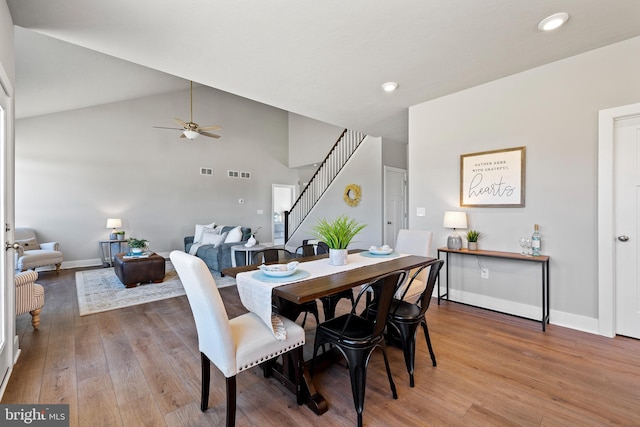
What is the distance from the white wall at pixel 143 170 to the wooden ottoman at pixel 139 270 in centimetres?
223

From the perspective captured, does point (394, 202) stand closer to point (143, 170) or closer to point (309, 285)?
point (309, 285)

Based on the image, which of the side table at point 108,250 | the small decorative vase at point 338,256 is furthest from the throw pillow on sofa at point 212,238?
the small decorative vase at point 338,256

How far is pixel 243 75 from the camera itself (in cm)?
320

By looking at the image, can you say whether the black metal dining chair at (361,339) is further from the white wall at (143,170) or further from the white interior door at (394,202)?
the white wall at (143,170)

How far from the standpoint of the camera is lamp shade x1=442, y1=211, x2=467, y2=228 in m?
3.51

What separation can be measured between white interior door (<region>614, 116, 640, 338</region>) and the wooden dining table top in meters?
1.98

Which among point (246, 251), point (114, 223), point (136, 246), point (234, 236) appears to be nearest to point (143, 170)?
point (114, 223)

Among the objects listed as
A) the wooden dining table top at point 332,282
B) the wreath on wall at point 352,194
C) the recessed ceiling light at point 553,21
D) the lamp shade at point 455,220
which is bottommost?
the wooden dining table top at point 332,282

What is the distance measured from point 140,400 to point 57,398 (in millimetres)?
562

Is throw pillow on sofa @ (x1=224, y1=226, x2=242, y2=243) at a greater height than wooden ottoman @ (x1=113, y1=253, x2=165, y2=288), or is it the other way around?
throw pillow on sofa @ (x1=224, y1=226, x2=242, y2=243)

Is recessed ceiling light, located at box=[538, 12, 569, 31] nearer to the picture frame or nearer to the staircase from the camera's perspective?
the picture frame

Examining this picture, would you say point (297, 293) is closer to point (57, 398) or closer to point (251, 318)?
point (251, 318)

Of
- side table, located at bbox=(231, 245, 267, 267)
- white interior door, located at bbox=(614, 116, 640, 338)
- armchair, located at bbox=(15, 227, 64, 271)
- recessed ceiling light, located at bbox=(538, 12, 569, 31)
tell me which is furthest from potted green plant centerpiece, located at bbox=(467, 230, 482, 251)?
armchair, located at bbox=(15, 227, 64, 271)

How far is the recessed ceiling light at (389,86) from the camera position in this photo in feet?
11.2
